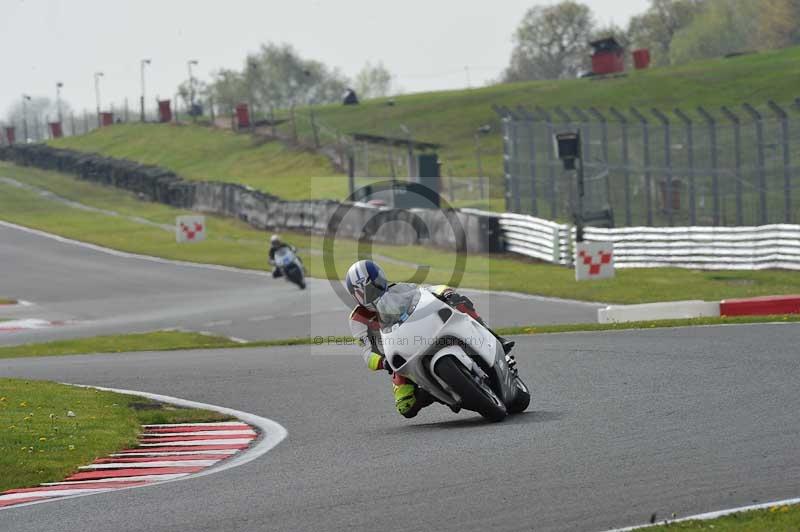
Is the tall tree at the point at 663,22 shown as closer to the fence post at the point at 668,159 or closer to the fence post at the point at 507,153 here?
the fence post at the point at 507,153

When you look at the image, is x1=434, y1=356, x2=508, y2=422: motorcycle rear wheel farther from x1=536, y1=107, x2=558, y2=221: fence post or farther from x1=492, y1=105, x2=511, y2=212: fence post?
x1=492, y1=105, x2=511, y2=212: fence post

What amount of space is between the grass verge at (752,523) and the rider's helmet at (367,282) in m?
3.86

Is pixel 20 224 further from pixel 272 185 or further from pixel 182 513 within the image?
pixel 182 513

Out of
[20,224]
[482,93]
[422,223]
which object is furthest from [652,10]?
[422,223]

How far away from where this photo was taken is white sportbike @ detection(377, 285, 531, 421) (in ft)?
33.6

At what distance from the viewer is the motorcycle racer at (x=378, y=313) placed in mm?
10203

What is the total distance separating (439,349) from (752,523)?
3897mm

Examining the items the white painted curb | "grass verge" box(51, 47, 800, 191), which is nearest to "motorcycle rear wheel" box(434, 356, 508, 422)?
the white painted curb

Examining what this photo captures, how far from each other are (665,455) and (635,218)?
2503 cm

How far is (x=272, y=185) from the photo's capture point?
68.5 metres

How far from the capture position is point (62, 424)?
1208 cm

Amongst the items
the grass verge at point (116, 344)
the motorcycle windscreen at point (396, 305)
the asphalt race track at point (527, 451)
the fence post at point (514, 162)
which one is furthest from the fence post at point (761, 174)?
the motorcycle windscreen at point (396, 305)

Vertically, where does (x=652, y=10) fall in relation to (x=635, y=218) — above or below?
above

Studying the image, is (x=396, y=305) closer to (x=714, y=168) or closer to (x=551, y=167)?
(x=714, y=168)
